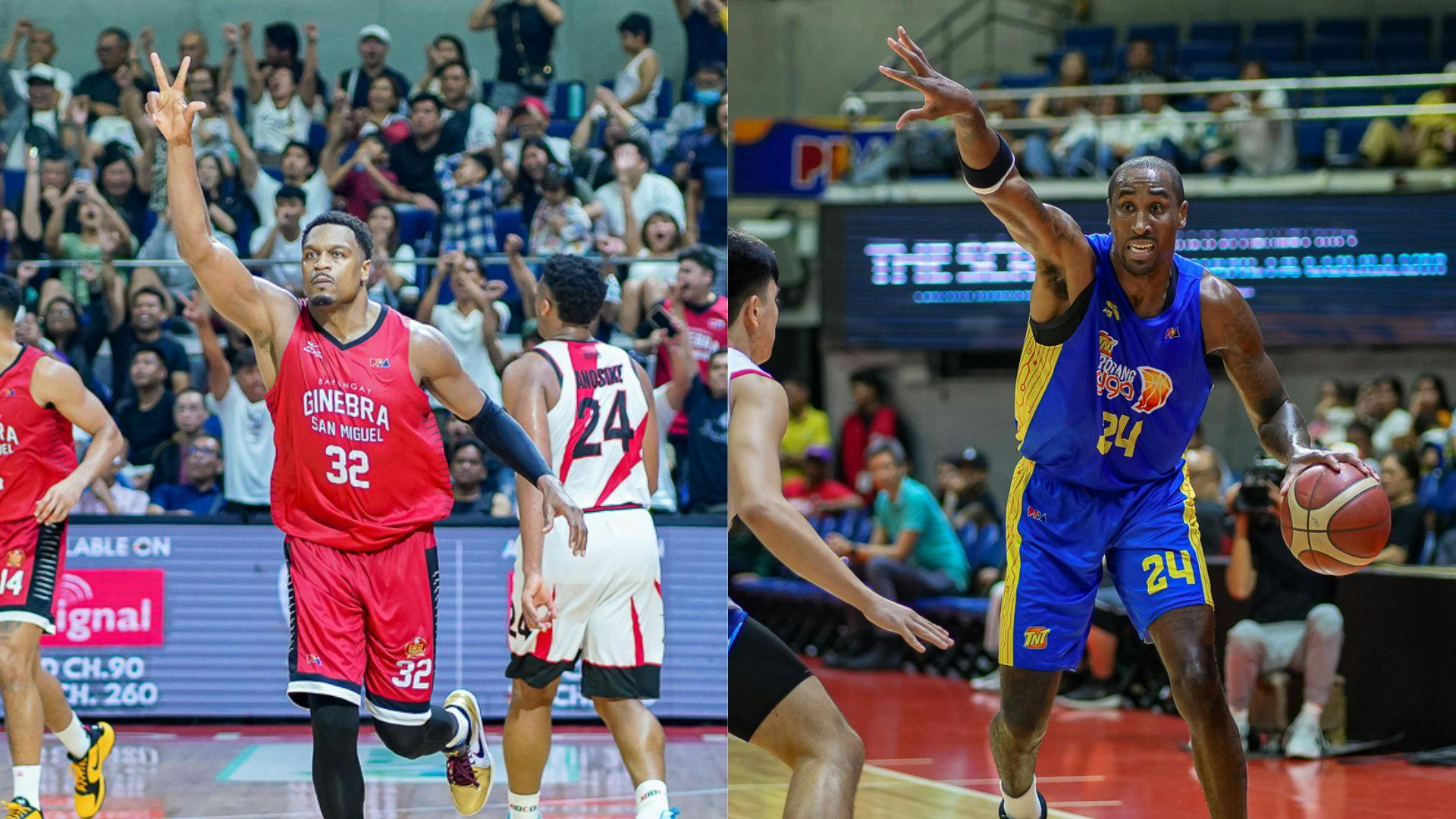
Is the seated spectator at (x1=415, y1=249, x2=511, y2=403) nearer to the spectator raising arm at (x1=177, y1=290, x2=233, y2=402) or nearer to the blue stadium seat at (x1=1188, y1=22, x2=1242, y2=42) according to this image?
the spectator raising arm at (x1=177, y1=290, x2=233, y2=402)

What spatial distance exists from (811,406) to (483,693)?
605 cm

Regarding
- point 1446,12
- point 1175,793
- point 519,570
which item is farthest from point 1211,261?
point 519,570

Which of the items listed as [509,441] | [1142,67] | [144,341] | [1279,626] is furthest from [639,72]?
[1142,67]

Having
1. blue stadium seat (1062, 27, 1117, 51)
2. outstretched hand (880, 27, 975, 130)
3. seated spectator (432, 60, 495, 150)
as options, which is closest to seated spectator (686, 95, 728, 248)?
seated spectator (432, 60, 495, 150)

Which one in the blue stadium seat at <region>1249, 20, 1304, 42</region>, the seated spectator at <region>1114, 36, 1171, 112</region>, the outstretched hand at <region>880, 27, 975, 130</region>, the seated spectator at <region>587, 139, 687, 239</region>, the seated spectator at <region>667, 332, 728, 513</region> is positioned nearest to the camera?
the outstretched hand at <region>880, 27, 975, 130</region>

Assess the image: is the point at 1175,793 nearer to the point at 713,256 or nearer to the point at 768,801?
the point at 768,801

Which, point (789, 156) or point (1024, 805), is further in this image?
point (789, 156)

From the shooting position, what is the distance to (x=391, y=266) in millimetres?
8617

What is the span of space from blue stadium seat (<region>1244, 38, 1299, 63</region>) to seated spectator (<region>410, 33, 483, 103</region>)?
742 centimetres

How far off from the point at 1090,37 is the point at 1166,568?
11.6m

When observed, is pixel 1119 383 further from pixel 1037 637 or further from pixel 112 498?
pixel 112 498

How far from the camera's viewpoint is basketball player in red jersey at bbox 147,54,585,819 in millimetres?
4266

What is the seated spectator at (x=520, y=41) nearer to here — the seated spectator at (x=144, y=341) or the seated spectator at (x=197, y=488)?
the seated spectator at (x=144, y=341)

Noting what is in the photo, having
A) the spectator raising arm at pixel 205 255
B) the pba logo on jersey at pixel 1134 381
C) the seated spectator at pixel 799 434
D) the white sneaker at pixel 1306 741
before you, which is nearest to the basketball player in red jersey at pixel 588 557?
the spectator raising arm at pixel 205 255
